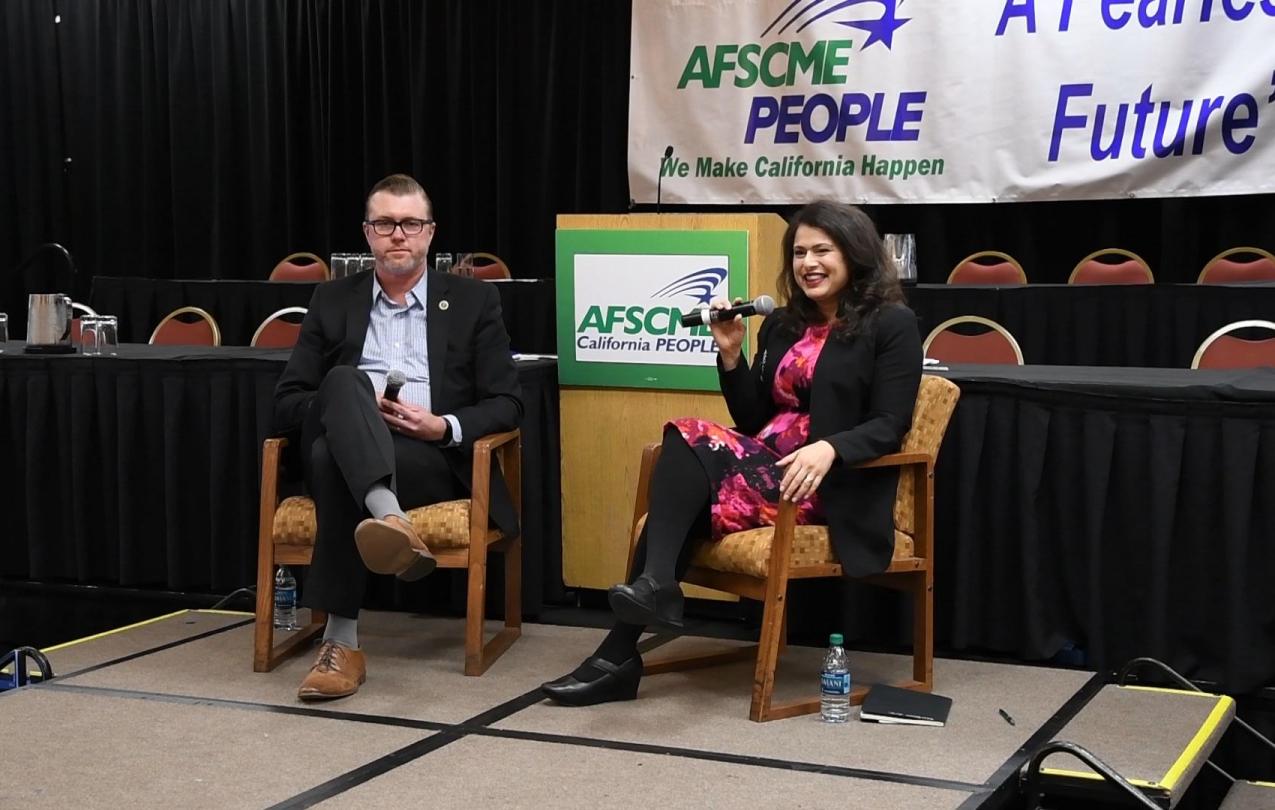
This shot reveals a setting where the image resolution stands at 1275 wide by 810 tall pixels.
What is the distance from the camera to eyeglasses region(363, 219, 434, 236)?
3498 millimetres

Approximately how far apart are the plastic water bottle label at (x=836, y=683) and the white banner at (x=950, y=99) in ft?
13.3

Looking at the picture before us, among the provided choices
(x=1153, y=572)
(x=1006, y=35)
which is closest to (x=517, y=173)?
(x=1006, y=35)

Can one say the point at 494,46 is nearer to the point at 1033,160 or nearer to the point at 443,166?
the point at 443,166

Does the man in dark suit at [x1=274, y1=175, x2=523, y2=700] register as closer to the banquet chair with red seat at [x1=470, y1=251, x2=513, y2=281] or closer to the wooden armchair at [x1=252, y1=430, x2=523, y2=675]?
the wooden armchair at [x1=252, y1=430, x2=523, y2=675]

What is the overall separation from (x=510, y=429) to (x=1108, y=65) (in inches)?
154

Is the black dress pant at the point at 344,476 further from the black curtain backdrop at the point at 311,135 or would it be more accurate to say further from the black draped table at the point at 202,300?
the black curtain backdrop at the point at 311,135

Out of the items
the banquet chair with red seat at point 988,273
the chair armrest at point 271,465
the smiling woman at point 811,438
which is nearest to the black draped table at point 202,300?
the banquet chair with red seat at point 988,273

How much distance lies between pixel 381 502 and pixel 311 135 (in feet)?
20.0

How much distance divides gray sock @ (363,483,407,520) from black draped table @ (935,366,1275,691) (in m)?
1.28

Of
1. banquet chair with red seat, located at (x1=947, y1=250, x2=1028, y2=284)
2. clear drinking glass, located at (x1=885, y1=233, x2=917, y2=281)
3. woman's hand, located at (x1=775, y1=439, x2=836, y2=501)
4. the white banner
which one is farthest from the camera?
banquet chair with red seat, located at (x1=947, y1=250, x2=1028, y2=284)

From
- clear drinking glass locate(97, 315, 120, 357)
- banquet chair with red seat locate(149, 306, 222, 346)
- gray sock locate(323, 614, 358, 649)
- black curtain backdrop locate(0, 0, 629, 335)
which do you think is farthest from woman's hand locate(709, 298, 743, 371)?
black curtain backdrop locate(0, 0, 629, 335)

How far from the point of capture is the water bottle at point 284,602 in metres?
3.88

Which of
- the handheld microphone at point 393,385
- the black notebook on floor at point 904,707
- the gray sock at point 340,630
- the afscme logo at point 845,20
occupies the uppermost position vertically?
the afscme logo at point 845,20

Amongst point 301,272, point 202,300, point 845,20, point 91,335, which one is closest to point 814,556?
point 91,335
